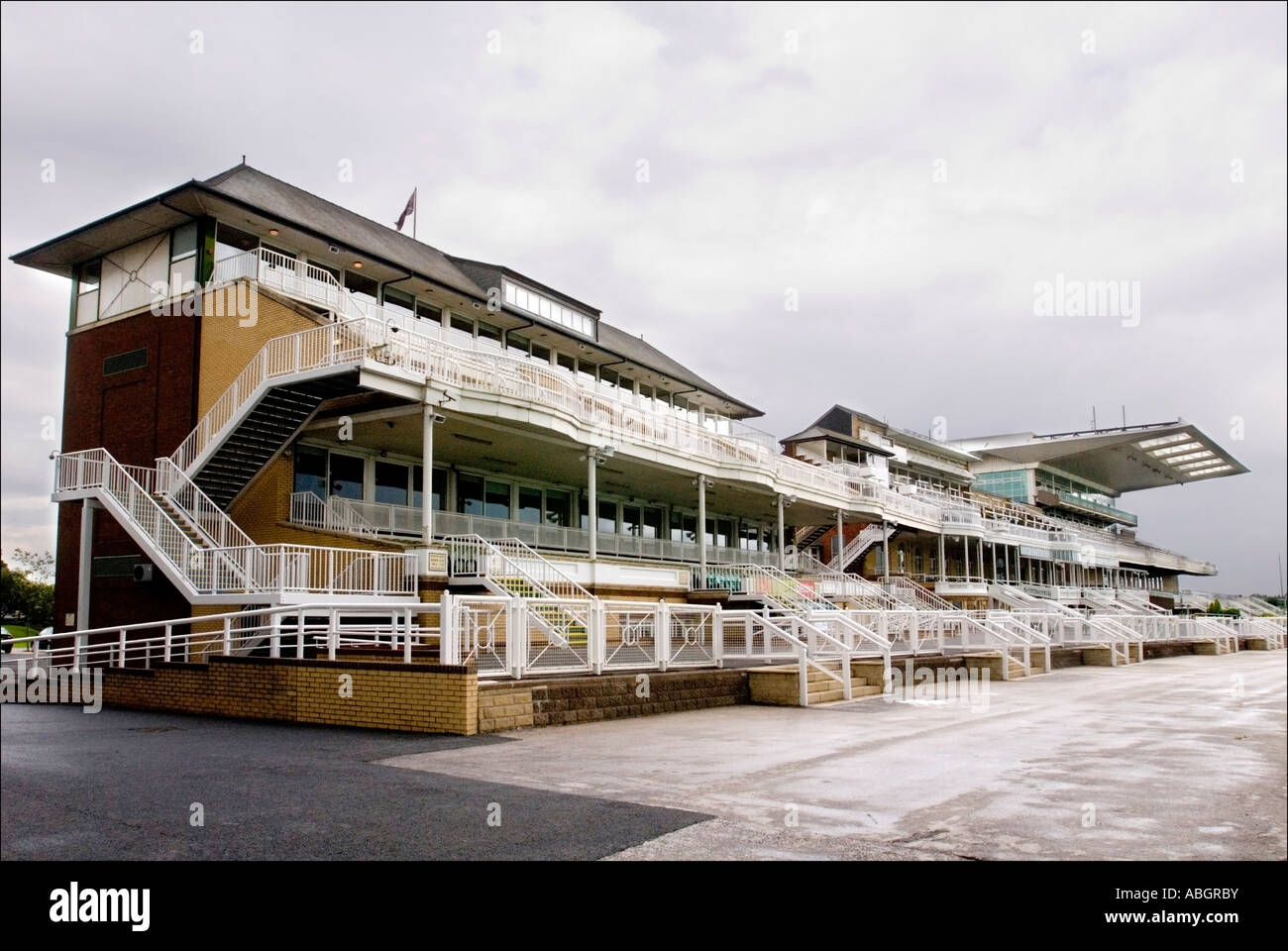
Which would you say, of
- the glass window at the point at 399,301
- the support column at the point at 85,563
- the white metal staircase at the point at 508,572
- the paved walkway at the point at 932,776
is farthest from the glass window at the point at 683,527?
the paved walkway at the point at 932,776

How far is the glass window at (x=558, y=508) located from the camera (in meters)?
33.8

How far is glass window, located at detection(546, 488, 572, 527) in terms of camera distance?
3378 centimetres

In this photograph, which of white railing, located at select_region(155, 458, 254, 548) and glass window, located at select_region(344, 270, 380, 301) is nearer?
white railing, located at select_region(155, 458, 254, 548)

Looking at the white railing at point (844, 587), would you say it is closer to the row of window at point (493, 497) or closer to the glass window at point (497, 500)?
the row of window at point (493, 497)

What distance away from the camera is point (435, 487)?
29.0 m

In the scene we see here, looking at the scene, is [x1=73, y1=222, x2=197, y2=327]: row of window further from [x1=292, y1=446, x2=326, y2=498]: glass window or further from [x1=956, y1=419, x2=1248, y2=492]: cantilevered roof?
[x1=956, y1=419, x2=1248, y2=492]: cantilevered roof

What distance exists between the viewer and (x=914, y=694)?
18312mm

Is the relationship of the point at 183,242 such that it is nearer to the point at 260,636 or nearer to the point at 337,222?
the point at 337,222

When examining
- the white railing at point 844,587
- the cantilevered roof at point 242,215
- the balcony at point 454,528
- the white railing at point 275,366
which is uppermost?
the cantilevered roof at point 242,215

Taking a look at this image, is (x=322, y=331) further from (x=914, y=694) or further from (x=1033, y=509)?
(x=1033, y=509)

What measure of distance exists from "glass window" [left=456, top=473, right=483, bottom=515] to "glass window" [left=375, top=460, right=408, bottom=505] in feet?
6.58

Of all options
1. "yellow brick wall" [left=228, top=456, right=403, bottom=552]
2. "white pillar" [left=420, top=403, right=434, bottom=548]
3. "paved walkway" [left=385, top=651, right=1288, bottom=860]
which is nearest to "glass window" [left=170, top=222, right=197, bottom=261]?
"yellow brick wall" [left=228, top=456, right=403, bottom=552]

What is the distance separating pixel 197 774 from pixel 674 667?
28.2 ft
